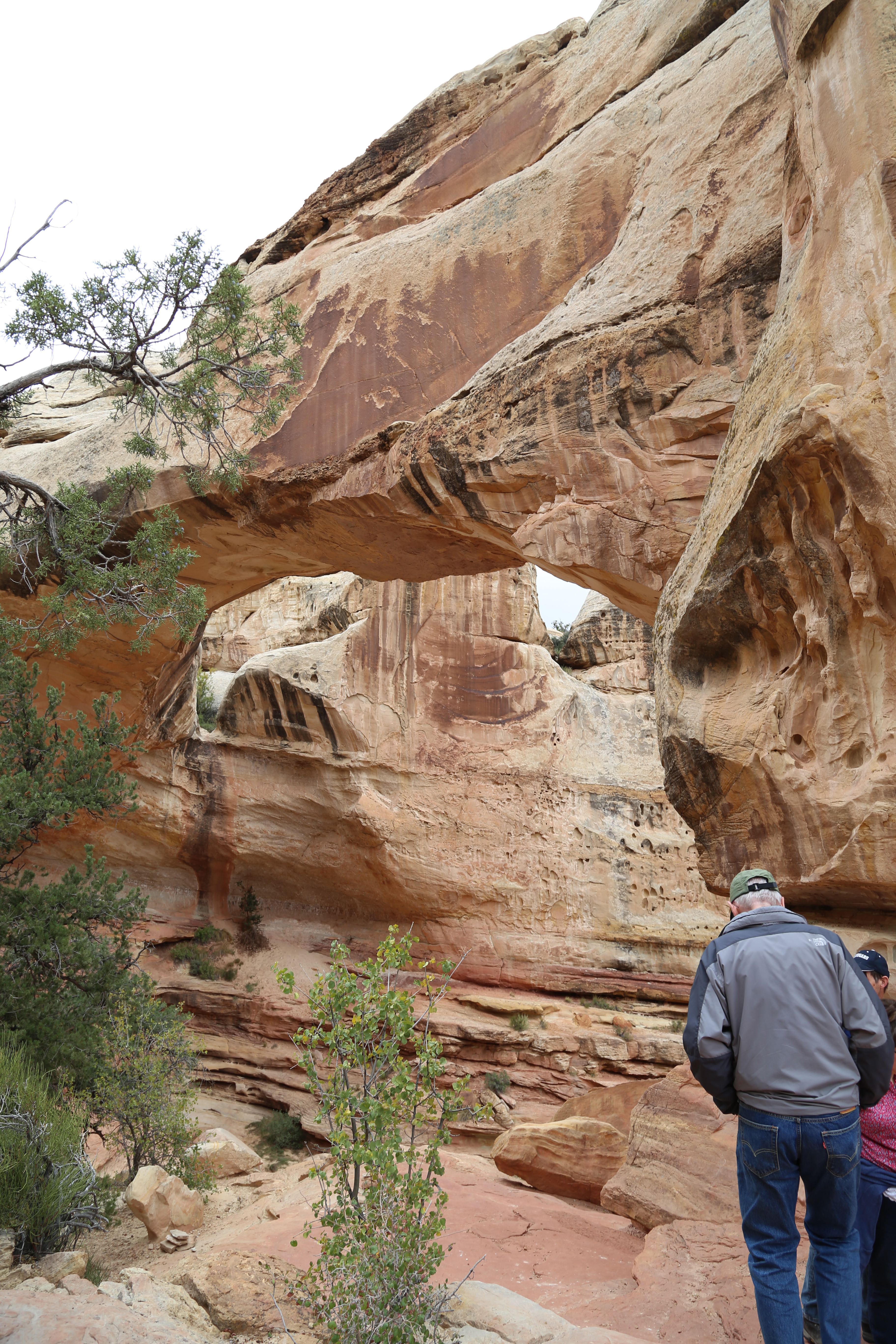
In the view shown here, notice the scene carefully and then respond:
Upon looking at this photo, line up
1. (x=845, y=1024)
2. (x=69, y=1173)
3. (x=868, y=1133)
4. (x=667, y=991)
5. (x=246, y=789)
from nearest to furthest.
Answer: (x=845, y=1024) < (x=868, y=1133) < (x=69, y=1173) < (x=667, y=991) < (x=246, y=789)

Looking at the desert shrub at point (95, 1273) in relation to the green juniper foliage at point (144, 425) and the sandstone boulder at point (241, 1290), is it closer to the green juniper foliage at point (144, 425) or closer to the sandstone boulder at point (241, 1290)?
the sandstone boulder at point (241, 1290)

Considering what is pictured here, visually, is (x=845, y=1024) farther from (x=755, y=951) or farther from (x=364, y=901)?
(x=364, y=901)

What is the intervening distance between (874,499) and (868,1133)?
256cm

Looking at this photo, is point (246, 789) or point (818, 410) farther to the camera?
point (246, 789)

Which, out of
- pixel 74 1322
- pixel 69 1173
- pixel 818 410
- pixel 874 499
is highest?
pixel 818 410

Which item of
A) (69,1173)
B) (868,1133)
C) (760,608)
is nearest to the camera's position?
(868,1133)

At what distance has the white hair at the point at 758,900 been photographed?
3074 mm

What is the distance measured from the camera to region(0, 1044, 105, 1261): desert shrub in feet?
16.2

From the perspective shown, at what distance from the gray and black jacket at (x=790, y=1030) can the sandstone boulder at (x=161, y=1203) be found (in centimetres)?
575

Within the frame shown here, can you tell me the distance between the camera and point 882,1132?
3.29 m

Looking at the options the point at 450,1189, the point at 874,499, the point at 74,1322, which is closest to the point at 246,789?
the point at 450,1189

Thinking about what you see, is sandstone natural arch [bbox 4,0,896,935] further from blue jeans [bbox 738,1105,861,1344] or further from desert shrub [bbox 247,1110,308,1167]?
desert shrub [bbox 247,1110,308,1167]

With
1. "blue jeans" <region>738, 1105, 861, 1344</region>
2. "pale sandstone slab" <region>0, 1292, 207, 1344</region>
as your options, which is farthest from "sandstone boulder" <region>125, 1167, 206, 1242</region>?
"blue jeans" <region>738, 1105, 861, 1344</region>

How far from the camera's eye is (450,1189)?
25.7 feet
